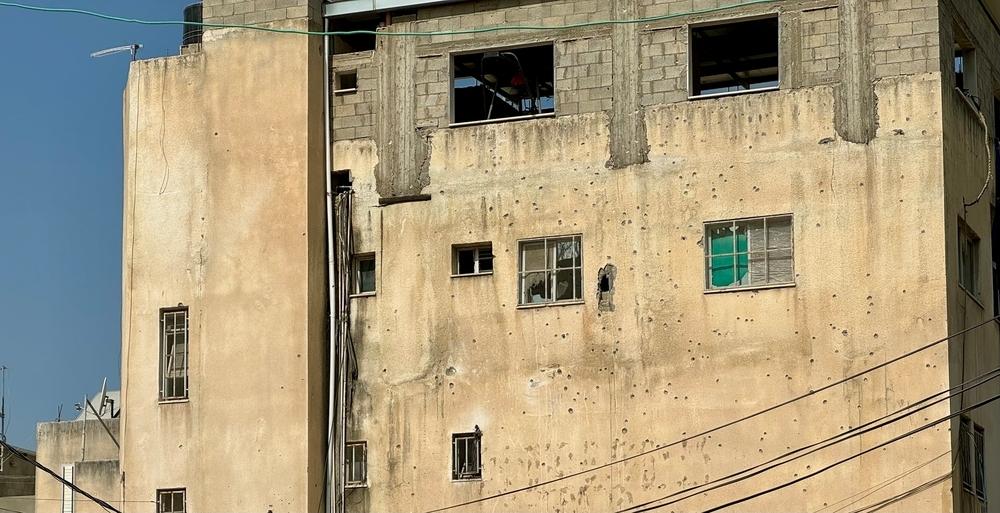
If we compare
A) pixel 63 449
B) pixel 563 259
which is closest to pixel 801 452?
pixel 563 259

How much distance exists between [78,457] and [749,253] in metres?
14.4

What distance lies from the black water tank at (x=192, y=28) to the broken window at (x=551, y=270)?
7137 millimetres

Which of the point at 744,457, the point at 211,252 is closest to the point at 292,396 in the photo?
the point at 211,252

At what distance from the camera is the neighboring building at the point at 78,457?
94.9 ft

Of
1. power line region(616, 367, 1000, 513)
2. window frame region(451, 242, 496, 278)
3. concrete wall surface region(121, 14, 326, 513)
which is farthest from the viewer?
concrete wall surface region(121, 14, 326, 513)

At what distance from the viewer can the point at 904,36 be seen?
25.4m

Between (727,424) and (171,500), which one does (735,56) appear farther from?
(171,500)

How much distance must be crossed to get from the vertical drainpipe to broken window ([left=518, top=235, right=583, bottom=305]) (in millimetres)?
3096

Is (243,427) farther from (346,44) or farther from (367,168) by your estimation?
(346,44)

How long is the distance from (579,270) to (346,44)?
18.6ft

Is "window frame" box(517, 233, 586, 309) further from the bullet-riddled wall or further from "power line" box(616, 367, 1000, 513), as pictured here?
"power line" box(616, 367, 1000, 513)

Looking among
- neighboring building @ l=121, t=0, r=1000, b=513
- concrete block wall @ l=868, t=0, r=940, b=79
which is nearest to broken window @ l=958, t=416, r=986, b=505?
neighboring building @ l=121, t=0, r=1000, b=513

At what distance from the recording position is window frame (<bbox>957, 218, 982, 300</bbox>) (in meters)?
26.0

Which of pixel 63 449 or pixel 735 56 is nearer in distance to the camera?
pixel 735 56
